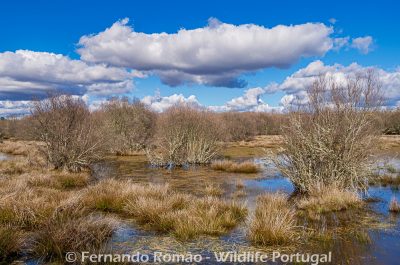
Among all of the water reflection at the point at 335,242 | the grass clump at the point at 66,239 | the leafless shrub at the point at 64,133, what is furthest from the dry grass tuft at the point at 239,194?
the leafless shrub at the point at 64,133

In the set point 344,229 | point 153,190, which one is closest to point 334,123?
point 344,229

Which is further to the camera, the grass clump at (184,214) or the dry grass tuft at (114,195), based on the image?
the dry grass tuft at (114,195)

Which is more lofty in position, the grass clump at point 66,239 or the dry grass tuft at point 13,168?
the grass clump at point 66,239

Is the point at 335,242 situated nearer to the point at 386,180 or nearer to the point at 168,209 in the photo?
the point at 168,209

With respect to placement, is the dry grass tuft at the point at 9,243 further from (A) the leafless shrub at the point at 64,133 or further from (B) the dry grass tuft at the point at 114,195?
(A) the leafless shrub at the point at 64,133

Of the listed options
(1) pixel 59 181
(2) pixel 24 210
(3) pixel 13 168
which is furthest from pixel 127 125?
(2) pixel 24 210

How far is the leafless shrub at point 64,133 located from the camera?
21.3 meters

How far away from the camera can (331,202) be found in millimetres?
11922

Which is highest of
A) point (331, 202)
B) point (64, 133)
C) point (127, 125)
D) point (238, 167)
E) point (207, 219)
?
point (127, 125)

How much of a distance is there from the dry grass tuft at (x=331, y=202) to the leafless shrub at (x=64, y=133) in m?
13.4

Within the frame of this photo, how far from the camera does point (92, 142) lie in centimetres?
2269

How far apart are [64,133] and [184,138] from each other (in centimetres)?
853

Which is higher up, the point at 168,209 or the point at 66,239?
the point at 66,239

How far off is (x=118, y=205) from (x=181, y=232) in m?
3.47
